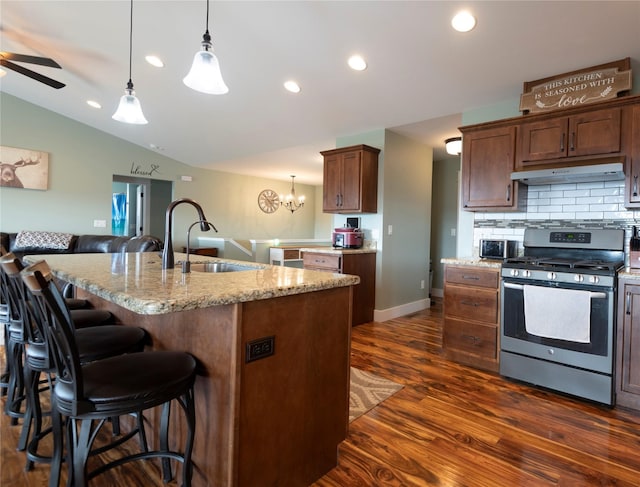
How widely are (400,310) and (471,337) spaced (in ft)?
5.71

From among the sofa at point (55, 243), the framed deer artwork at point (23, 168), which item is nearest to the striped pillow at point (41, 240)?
the sofa at point (55, 243)

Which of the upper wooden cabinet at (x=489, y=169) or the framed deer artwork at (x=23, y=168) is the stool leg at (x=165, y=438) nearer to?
the upper wooden cabinet at (x=489, y=169)

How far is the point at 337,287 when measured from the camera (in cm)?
159

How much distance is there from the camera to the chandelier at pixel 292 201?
9523mm

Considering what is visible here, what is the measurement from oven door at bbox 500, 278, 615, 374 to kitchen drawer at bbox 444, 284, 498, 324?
0.34 feet

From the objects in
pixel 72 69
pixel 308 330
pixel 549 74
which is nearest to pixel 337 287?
pixel 308 330

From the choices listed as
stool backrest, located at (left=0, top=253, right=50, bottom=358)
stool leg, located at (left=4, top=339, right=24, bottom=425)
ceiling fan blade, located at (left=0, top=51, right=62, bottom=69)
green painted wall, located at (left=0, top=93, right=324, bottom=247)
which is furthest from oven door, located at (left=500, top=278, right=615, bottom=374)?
green painted wall, located at (left=0, top=93, right=324, bottom=247)

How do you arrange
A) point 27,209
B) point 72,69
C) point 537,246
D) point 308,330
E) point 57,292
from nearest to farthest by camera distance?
1. point 57,292
2. point 308,330
3. point 537,246
4. point 72,69
5. point 27,209

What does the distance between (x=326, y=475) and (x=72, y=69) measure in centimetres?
536

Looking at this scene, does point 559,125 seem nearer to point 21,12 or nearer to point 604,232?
point 604,232

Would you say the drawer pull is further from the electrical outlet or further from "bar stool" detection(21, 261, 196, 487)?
"bar stool" detection(21, 261, 196, 487)

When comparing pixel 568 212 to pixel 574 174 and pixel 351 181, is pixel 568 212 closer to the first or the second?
pixel 574 174

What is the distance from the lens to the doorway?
7.38 m

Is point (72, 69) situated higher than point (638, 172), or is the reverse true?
point (72, 69)
